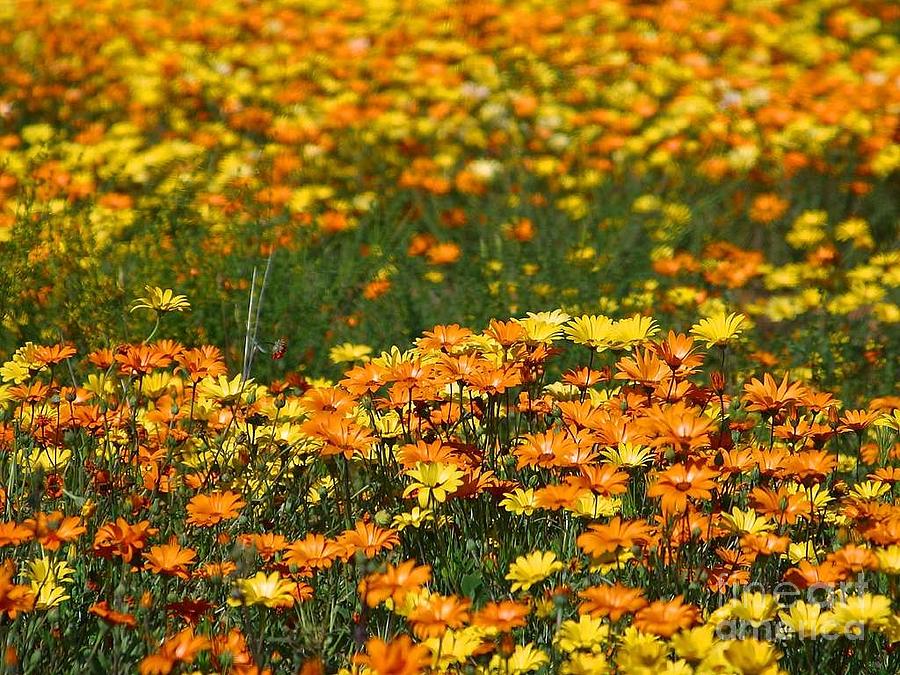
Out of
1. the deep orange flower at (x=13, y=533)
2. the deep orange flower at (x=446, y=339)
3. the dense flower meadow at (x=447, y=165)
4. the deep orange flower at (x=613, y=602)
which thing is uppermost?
the deep orange flower at (x=446, y=339)

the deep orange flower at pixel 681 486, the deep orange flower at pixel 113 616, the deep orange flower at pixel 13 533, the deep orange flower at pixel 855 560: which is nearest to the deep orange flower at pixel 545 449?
the deep orange flower at pixel 681 486

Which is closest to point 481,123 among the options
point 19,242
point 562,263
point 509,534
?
point 562,263

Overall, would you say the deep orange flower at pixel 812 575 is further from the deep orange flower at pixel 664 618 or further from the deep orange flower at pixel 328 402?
the deep orange flower at pixel 328 402

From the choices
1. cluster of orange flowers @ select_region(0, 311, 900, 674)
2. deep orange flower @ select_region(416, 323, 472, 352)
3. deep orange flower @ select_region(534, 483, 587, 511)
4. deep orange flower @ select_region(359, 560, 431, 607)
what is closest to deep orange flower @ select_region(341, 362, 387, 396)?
cluster of orange flowers @ select_region(0, 311, 900, 674)

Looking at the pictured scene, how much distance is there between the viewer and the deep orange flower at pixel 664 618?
1812 millimetres

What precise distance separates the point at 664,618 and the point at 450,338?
3.25 ft

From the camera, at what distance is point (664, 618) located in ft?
6.07

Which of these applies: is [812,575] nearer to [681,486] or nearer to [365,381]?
[681,486]

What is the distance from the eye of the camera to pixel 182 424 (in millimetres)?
3086

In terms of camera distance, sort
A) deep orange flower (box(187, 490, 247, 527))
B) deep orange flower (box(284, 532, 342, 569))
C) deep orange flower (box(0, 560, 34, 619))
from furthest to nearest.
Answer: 1. deep orange flower (box(187, 490, 247, 527))
2. deep orange flower (box(284, 532, 342, 569))
3. deep orange flower (box(0, 560, 34, 619))

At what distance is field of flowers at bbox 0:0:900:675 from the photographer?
2.14 meters

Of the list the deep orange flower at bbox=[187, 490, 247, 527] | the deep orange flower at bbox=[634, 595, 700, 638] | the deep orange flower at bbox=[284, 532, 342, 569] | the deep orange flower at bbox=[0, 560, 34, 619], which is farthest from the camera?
the deep orange flower at bbox=[187, 490, 247, 527]

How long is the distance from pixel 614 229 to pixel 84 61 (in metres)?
4.31

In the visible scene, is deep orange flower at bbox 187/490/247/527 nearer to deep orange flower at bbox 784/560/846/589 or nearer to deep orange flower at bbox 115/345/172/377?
deep orange flower at bbox 115/345/172/377
